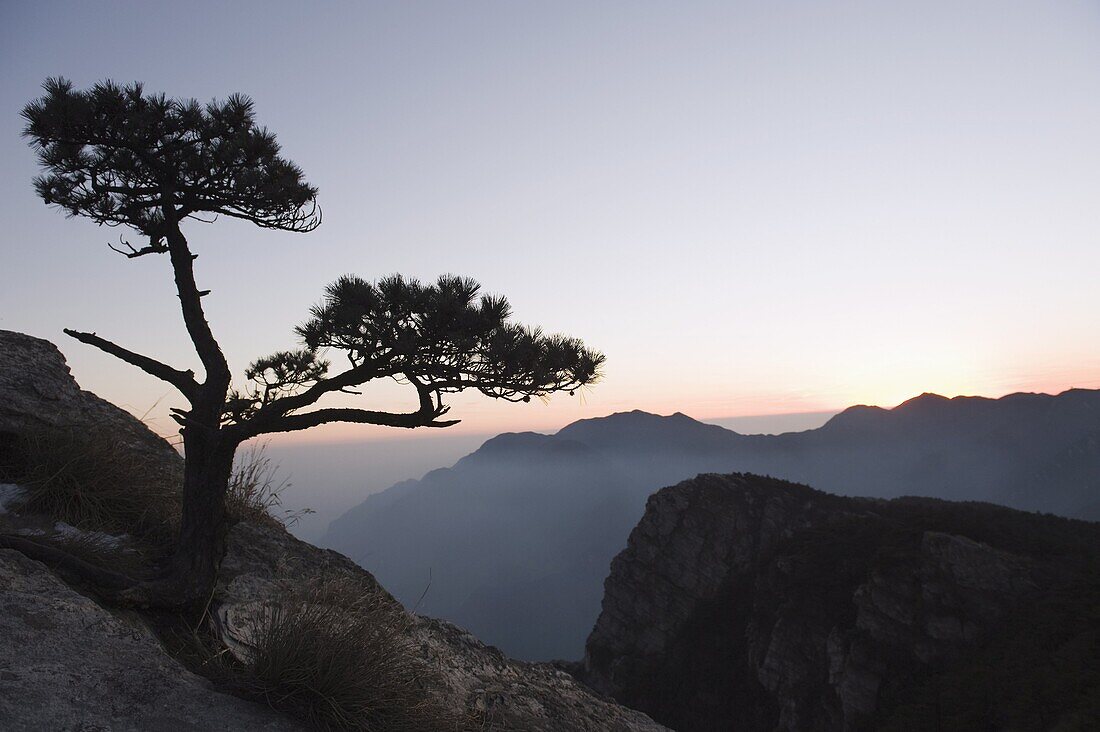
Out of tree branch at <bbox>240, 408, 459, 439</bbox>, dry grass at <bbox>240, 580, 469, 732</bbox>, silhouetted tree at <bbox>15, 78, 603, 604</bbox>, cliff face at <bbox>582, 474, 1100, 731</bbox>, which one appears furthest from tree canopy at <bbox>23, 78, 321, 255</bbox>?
cliff face at <bbox>582, 474, 1100, 731</bbox>

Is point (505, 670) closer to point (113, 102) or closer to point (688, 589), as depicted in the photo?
point (113, 102)

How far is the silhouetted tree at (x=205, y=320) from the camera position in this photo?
17.9ft

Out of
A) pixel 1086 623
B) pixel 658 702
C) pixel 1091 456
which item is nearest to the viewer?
pixel 1086 623

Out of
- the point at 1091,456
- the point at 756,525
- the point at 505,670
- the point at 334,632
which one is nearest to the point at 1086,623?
the point at 756,525

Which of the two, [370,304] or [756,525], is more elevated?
[370,304]

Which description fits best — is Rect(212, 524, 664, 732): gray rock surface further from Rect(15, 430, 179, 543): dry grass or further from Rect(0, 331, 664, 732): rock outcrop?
Rect(15, 430, 179, 543): dry grass

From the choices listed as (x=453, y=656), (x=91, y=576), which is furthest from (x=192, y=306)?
(x=453, y=656)

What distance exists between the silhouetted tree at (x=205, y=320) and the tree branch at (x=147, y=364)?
1 cm

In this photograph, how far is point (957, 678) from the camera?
4603 cm

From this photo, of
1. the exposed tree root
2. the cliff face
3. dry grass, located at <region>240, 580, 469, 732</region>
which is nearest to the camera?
dry grass, located at <region>240, 580, 469, 732</region>

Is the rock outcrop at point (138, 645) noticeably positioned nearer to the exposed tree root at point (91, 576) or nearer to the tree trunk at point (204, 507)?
the exposed tree root at point (91, 576)

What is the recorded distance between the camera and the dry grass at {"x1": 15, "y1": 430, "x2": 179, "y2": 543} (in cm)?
599

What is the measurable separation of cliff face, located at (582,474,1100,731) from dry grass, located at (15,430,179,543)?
4468 centimetres

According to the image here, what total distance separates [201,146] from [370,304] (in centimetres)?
271
